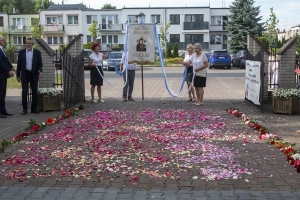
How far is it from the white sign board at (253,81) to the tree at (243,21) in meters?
43.2

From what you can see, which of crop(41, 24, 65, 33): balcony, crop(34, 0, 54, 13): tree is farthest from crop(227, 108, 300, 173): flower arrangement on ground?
crop(34, 0, 54, 13): tree

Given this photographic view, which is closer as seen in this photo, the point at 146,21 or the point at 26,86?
the point at 26,86

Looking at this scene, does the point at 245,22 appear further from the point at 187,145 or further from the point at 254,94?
the point at 187,145

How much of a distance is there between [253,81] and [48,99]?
594 cm

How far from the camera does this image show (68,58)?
13312mm

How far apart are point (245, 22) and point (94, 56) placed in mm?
44853

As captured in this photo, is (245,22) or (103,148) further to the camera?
(245,22)

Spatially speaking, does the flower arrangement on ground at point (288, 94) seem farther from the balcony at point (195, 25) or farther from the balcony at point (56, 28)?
the balcony at point (56, 28)

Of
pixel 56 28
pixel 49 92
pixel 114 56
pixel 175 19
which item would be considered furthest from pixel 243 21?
pixel 49 92

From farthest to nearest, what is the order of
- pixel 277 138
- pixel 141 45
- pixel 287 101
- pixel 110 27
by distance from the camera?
pixel 110 27, pixel 141 45, pixel 287 101, pixel 277 138

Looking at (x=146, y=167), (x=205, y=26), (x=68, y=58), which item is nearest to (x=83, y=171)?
(x=146, y=167)

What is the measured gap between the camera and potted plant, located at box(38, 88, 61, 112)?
13.0 metres

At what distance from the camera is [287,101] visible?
12266 mm

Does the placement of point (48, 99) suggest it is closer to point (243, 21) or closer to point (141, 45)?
point (141, 45)
